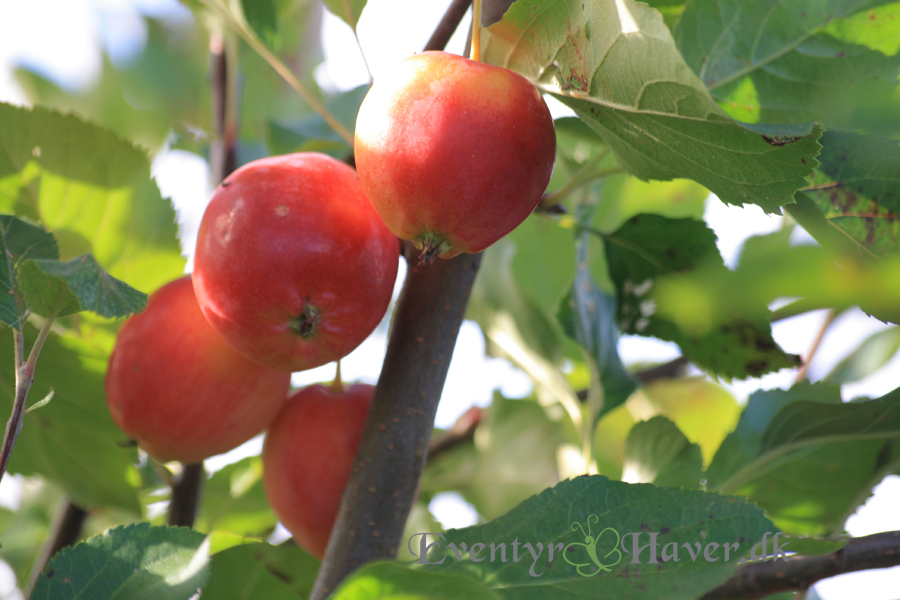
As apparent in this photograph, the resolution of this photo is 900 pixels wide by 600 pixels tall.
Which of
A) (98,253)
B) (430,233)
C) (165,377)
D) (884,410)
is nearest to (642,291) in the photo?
(884,410)

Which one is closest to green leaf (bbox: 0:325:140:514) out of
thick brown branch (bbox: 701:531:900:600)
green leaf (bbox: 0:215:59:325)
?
green leaf (bbox: 0:215:59:325)

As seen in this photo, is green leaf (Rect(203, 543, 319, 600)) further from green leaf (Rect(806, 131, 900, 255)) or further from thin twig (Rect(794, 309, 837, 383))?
thin twig (Rect(794, 309, 837, 383))

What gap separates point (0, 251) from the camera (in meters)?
0.57

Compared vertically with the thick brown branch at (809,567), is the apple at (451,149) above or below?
above

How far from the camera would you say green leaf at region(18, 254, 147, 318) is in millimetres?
488

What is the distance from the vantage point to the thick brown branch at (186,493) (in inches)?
35.0

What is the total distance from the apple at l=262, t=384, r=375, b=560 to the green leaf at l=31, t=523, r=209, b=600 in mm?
167

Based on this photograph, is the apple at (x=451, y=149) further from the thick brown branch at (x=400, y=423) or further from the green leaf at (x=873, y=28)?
the green leaf at (x=873, y=28)

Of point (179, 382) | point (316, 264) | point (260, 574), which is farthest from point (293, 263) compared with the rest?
point (260, 574)

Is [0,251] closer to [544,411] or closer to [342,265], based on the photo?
[342,265]

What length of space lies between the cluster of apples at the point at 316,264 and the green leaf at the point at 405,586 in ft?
0.78

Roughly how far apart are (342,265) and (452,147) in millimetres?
150

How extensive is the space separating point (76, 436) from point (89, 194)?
0.29 meters

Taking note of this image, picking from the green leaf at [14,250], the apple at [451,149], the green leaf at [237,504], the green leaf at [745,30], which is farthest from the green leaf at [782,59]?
the green leaf at [237,504]
